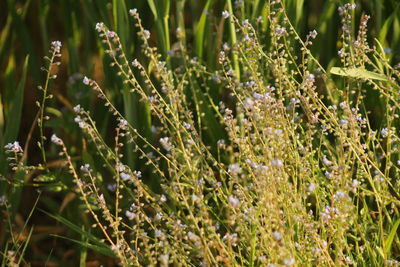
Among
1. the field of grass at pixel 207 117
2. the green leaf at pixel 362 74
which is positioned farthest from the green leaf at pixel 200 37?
the green leaf at pixel 362 74

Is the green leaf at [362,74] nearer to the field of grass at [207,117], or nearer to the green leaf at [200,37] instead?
the field of grass at [207,117]

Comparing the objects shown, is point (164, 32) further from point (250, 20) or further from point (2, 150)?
point (2, 150)

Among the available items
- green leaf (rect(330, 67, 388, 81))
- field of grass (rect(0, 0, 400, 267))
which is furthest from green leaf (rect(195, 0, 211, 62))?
green leaf (rect(330, 67, 388, 81))

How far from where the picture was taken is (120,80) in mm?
2855

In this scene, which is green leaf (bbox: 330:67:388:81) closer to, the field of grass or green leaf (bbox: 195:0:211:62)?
the field of grass

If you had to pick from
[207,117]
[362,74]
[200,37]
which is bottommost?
[207,117]

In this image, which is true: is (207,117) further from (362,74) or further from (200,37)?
(362,74)

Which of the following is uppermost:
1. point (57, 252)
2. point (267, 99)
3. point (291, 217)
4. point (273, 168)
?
point (267, 99)

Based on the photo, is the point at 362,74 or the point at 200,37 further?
the point at 200,37

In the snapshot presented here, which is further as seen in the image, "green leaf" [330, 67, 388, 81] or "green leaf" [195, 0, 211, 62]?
"green leaf" [195, 0, 211, 62]

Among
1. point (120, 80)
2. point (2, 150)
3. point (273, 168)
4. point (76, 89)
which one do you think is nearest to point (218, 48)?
point (120, 80)

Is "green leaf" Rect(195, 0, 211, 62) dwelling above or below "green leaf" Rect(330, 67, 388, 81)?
above

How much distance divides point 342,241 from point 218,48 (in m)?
1.26

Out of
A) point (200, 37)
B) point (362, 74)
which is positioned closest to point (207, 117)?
point (200, 37)
